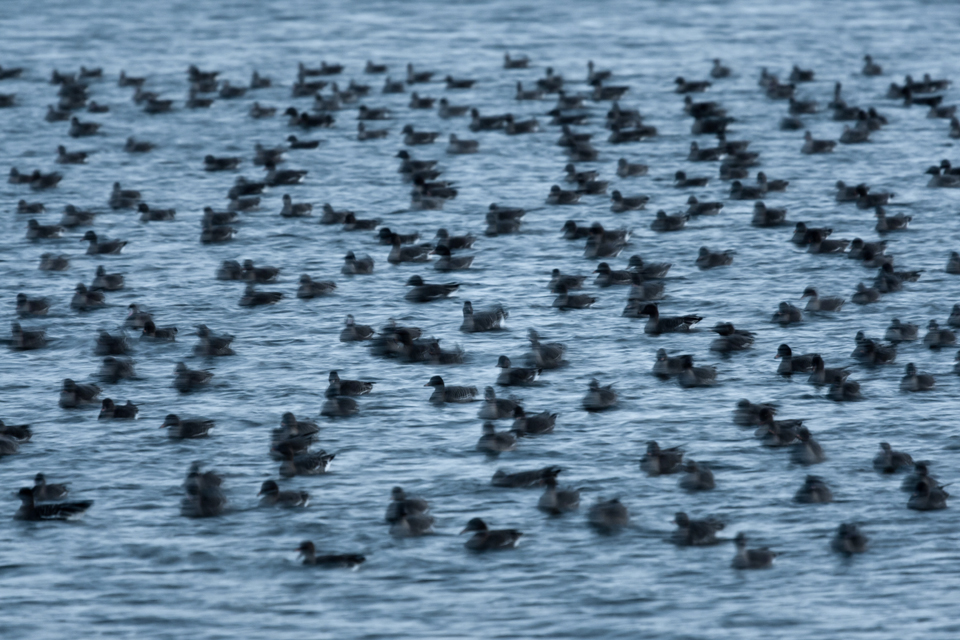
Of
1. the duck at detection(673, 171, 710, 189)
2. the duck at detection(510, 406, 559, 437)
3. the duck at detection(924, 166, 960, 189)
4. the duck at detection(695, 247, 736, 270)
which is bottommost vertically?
the duck at detection(510, 406, 559, 437)

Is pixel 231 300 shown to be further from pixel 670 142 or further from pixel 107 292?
pixel 670 142

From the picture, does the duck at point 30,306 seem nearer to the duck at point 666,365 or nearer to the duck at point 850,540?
the duck at point 666,365

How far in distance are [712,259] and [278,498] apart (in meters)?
18.5

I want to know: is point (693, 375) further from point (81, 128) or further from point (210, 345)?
A: point (81, 128)

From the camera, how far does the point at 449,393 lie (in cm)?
3288

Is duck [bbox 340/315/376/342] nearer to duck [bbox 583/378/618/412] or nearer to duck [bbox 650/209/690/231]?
duck [bbox 583/378/618/412]

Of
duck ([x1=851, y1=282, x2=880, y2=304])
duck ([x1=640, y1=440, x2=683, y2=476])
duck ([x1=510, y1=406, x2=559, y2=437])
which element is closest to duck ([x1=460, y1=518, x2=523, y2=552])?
duck ([x1=640, y1=440, x2=683, y2=476])

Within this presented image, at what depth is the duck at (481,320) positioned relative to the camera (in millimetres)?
37875

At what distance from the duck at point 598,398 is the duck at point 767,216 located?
1595cm

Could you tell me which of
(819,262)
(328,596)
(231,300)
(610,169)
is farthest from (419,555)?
(610,169)

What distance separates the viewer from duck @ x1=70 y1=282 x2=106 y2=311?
39969 millimetres

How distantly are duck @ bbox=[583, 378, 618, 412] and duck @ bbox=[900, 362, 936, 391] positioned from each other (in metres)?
6.11

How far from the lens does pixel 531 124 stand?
6019 cm

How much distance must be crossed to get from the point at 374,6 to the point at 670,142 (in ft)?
123
